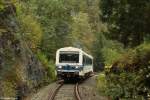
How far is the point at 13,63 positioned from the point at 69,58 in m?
12.3

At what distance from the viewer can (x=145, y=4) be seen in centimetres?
2452

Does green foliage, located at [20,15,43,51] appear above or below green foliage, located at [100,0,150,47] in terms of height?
below

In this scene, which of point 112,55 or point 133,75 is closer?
point 133,75

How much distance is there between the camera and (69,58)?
117ft

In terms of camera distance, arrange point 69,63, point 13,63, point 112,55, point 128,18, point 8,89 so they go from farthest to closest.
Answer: point 69,63 < point 112,55 < point 128,18 < point 13,63 < point 8,89

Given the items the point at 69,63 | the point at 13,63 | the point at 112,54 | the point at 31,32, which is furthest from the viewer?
the point at 31,32

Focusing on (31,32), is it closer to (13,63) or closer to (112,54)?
(112,54)

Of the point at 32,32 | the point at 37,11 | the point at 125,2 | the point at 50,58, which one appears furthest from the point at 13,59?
the point at 37,11

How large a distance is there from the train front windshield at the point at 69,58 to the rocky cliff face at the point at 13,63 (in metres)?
5.03

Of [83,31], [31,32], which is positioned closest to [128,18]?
[31,32]

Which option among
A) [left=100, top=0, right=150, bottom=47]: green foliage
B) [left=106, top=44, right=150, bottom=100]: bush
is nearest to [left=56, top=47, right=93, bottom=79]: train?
[left=100, top=0, right=150, bottom=47]: green foliage

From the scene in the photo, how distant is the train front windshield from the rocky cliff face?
5.03 metres

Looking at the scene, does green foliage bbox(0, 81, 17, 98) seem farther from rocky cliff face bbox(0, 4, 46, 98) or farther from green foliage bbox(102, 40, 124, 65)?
green foliage bbox(102, 40, 124, 65)

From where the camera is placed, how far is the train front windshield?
3538 centimetres
